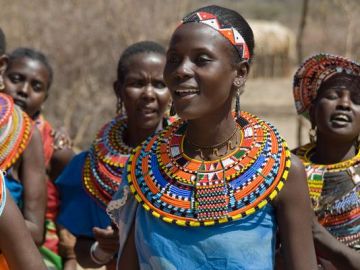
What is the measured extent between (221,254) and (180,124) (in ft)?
1.95

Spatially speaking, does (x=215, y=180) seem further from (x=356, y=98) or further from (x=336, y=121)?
(x=356, y=98)

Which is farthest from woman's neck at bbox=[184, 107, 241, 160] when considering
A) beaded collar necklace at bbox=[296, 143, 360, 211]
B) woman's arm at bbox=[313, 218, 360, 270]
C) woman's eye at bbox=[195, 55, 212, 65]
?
beaded collar necklace at bbox=[296, 143, 360, 211]

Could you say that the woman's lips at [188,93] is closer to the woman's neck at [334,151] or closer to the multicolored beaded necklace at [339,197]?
the multicolored beaded necklace at [339,197]

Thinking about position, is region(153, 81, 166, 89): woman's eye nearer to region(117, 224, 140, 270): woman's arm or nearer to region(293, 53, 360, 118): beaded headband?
region(293, 53, 360, 118): beaded headband

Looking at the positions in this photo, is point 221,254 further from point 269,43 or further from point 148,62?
point 269,43

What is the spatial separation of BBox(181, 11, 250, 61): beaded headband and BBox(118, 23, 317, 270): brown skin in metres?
0.02

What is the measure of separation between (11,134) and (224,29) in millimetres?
1318

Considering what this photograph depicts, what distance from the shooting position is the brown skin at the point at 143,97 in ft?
11.6

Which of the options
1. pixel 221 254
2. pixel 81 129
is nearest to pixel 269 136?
pixel 221 254

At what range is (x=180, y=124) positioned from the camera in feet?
8.76

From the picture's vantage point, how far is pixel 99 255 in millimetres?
3211

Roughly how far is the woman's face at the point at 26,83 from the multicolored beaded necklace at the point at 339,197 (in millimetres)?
1793

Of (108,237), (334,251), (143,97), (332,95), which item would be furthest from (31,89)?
(334,251)

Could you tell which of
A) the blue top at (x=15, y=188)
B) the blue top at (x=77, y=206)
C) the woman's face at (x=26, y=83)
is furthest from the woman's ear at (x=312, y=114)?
the woman's face at (x=26, y=83)
